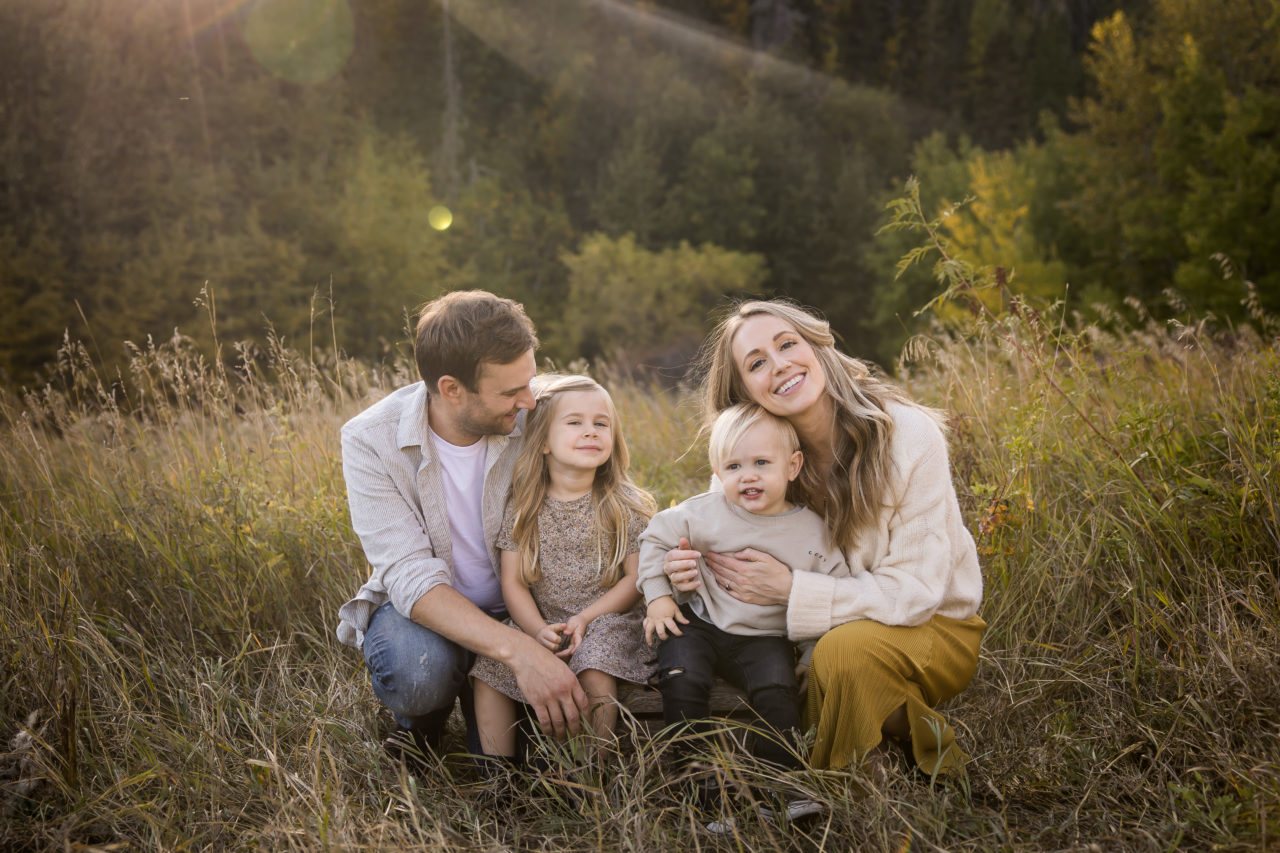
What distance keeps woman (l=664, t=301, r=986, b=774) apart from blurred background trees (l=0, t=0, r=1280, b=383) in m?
3.22

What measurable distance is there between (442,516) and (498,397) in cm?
44

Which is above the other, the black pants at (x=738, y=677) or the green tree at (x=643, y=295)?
the black pants at (x=738, y=677)

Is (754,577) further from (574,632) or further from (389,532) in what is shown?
(389,532)

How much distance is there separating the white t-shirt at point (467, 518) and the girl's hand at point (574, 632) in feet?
1.30

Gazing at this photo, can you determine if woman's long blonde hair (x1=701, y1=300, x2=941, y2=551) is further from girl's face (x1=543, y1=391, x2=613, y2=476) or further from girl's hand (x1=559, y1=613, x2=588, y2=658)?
girl's hand (x1=559, y1=613, x2=588, y2=658)

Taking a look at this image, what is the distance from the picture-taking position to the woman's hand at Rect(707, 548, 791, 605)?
262cm

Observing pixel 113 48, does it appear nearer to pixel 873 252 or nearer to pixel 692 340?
pixel 692 340

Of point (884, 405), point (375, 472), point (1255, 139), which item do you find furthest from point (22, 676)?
point (1255, 139)

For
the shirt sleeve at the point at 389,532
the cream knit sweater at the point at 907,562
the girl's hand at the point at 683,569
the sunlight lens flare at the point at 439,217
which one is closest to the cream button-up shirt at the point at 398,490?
the shirt sleeve at the point at 389,532

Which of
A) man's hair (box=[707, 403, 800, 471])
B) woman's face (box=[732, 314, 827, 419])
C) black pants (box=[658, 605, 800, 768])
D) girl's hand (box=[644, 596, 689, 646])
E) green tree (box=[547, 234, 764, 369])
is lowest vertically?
green tree (box=[547, 234, 764, 369])

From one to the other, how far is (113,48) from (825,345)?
27.0 metres

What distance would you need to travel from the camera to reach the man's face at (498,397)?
286 cm

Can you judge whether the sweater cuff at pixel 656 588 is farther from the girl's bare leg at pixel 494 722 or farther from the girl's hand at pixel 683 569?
the girl's bare leg at pixel 494 722

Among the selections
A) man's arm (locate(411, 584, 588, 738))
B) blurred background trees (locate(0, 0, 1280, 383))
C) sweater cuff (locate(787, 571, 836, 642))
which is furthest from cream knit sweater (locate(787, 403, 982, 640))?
blurred background trees (locate(0, 0, 1280, 383))
